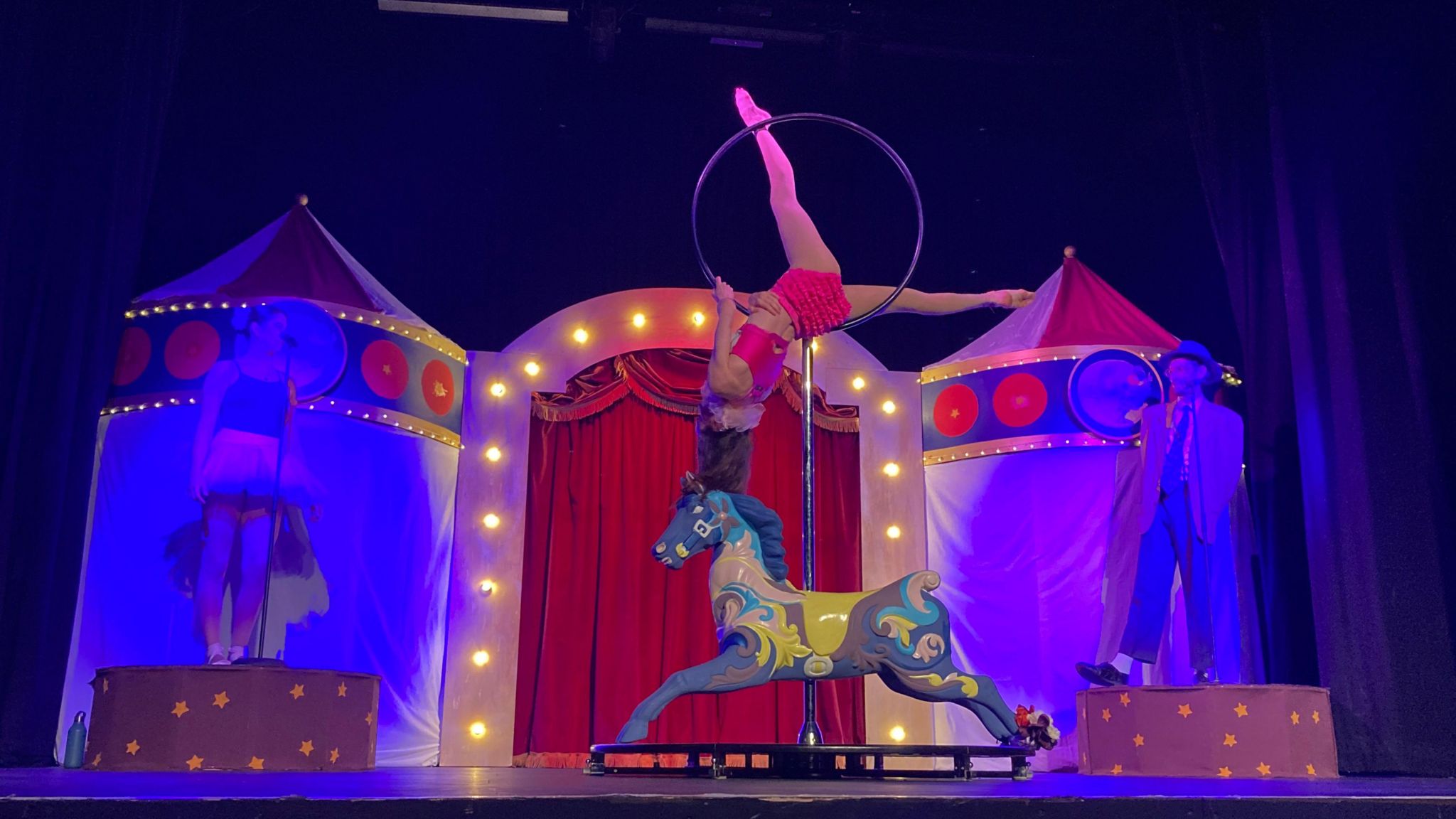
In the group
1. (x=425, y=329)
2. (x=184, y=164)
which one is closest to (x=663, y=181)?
(x=425, y=329)

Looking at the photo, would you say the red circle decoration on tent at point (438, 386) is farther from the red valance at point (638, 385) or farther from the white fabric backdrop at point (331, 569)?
the red valance at point (638, 385)

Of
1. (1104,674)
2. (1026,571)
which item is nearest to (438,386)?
(1026,571)

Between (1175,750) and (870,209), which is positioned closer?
(1175,750)

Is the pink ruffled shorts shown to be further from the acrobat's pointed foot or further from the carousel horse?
the acrobat's pointed foot

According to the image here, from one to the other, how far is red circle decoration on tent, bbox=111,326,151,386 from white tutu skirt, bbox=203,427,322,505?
0.85 m

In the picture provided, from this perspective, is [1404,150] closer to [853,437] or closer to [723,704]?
[853,437]

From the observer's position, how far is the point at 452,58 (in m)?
6.26

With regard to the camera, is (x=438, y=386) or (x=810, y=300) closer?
(x=810, y=300)

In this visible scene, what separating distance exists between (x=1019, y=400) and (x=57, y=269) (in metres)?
4.52

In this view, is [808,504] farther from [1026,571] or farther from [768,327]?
[1026,571]

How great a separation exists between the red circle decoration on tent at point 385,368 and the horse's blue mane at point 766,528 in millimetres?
2456

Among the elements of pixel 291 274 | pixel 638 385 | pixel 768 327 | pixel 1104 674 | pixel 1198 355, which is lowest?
pixel 1104 674

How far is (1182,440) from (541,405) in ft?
10.4

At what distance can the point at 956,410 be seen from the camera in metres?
5.98
